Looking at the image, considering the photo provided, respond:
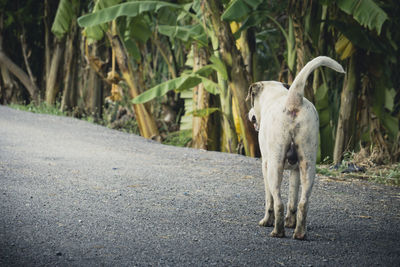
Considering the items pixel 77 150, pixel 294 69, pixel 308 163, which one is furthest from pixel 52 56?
pixel 308 163

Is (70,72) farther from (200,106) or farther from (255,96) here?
(255,96)

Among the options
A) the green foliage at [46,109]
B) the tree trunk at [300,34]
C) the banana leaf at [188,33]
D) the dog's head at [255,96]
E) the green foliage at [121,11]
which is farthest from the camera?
the green foliage at [46,109]

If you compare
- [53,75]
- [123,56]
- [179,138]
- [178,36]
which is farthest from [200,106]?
[53,75]

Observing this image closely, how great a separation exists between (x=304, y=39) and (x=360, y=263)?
5580 millimetres

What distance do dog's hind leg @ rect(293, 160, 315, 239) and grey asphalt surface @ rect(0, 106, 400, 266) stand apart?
13cm

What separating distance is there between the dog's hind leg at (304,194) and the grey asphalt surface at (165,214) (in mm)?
133

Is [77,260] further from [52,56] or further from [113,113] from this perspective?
[52,56]

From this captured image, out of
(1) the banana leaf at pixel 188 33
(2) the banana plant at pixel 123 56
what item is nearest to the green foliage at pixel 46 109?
(2) the banana plant at pixel 123 56

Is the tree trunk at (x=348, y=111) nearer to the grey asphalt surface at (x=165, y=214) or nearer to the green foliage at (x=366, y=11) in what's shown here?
the green foliage at (x=366, y=11)

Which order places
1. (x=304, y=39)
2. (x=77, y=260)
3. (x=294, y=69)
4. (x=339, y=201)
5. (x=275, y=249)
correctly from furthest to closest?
1. (x=294, y=69)
2. (x=304, y=39)
3. (x=339, y=201)
4. (x=275, y=249)
5. (x=77, y=260)

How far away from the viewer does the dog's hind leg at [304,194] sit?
4.13 m

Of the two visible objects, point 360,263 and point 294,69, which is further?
point 294,69

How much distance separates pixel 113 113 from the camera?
51.8ft

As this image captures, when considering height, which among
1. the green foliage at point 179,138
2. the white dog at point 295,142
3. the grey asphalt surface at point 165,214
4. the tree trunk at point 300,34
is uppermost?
the tree trunk at point 300,34
